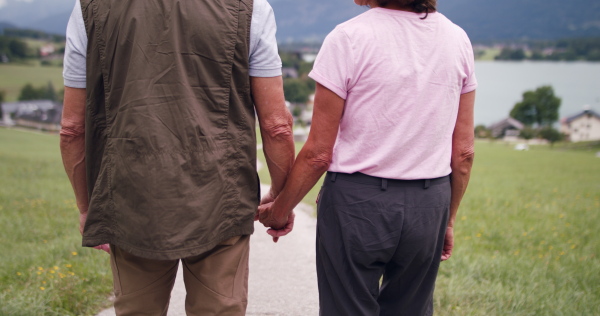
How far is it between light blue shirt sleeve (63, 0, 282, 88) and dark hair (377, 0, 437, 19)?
44 cm

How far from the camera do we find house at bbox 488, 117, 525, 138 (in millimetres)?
85625

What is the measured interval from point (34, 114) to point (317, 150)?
8087 cm

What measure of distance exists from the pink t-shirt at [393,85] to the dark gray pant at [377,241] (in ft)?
0.24

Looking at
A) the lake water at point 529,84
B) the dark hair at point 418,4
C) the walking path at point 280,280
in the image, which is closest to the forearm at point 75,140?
the dark hair at point 418,4

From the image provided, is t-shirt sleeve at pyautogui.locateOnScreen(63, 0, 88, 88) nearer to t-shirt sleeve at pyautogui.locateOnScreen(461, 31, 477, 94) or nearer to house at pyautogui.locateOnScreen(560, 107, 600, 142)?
t-shirt sleeve at pyautogui.locateOnScreen(461, 31, 477, 94)

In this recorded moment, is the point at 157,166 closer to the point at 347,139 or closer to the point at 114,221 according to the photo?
the point at 114,221

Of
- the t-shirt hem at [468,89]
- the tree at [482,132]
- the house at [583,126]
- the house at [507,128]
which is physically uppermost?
the t-shirt hem at [468,89]

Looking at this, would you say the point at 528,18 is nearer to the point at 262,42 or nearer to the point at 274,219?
the point at 274,219

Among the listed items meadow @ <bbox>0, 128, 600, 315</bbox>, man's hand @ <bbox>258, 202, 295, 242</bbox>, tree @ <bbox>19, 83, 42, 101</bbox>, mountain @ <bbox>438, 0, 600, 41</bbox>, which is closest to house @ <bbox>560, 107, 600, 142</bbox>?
mountain @ <bbox>438, 0, 600, 41</bbox>

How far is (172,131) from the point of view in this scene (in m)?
1.82

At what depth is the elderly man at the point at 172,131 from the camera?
181 centimetres

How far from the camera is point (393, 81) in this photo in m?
1.95

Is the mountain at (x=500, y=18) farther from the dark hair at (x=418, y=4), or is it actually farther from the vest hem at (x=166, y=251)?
the vest hem at (x=166, y=251)

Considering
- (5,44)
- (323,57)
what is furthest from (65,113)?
(5,44)
